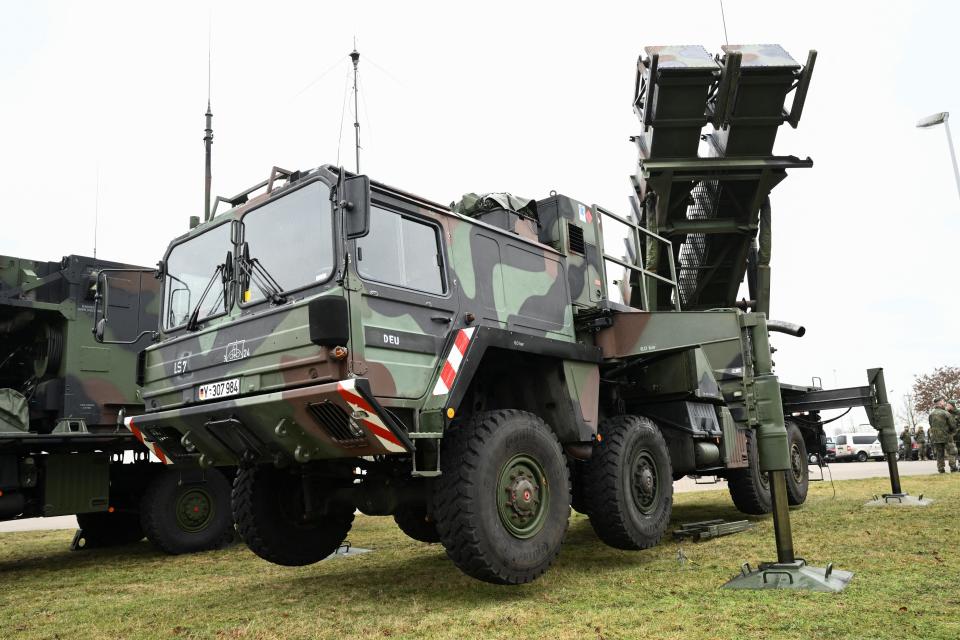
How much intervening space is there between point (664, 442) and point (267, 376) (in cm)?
335

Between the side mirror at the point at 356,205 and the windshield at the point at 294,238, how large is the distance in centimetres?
17

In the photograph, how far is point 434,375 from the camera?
4516mm

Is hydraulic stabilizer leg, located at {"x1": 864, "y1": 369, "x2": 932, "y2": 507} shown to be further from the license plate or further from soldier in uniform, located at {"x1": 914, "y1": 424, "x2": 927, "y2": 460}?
soldier in uniform, located at {"x1": 914, "y1": 424, "x2": 927, "y2": 460}

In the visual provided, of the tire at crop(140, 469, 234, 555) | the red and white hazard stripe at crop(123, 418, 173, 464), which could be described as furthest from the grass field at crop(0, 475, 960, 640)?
the red and white hazard stripe at crop(123, 418, 173, 464)

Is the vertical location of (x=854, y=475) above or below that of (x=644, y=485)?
below

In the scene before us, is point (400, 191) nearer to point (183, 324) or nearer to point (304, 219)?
point (304, 219)

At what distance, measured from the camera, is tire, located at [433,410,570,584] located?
4316 millimetres

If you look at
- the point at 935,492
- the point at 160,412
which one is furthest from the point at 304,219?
the point at 935,492

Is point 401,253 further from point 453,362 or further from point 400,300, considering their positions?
point 453,362

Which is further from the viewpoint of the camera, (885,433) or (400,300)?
(885,433)

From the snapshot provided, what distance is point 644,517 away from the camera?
5.75 meters

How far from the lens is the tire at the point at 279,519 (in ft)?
17.7

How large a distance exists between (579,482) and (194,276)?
3.17 m

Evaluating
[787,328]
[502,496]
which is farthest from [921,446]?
[502,496]
